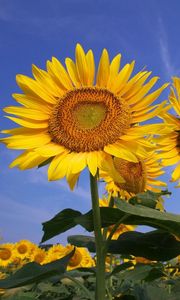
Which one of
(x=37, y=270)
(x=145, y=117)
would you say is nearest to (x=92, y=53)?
(x=145, y=117)

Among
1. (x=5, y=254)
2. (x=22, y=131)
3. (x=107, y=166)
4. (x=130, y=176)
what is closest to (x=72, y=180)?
(x=107, y=166)

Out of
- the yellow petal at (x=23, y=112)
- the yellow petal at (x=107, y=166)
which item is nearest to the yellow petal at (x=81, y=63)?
the yellow petal at (x=23, y=112)

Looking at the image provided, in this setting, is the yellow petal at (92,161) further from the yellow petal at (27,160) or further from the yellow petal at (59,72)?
the yellow petal at (59,72)

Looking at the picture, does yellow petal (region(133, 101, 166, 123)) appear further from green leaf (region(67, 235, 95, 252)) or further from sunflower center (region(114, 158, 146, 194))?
sunflower center (region(114, 158, 146, 194))

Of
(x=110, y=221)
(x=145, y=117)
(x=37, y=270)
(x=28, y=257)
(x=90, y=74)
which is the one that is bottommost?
(x=28, y=257)

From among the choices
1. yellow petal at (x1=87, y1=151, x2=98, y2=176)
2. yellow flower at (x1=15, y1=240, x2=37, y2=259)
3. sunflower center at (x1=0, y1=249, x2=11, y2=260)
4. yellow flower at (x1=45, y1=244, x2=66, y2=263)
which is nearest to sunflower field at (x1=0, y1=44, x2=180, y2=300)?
yellow petal at (x1=87, y1=151, x2=98, y2=176)

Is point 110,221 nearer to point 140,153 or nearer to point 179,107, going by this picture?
point 140,153
